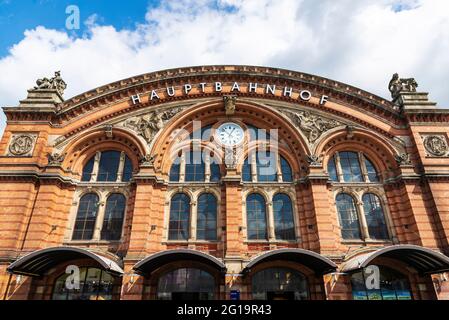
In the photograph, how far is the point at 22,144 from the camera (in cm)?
1908

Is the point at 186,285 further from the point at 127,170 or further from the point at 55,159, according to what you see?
the point at 55,159

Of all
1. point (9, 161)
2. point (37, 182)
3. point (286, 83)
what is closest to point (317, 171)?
point (286, 83)

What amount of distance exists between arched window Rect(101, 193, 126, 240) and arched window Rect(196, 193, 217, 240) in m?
4.76

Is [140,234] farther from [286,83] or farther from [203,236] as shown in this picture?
[286,83]

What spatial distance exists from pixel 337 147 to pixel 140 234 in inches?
560

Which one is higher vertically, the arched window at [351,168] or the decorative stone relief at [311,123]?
the decorative stone relief at [311,123]

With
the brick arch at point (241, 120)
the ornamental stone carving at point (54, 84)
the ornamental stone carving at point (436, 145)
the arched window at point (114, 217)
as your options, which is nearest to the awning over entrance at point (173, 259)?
the arched window at point (114, 217)

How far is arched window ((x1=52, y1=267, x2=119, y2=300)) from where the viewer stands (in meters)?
16.2

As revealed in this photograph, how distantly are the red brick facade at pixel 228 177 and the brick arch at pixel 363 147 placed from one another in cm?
7

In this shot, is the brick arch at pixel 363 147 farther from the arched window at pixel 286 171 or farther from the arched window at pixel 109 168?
the arched window at pixel 109 168

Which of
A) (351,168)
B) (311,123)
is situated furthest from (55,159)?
(351,168)

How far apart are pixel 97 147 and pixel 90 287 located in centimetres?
911

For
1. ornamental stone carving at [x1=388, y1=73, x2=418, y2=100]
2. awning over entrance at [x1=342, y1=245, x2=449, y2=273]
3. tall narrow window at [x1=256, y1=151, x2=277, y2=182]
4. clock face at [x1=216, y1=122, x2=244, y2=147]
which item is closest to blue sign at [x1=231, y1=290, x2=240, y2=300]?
awning over entrance at [x1=342, y1=245, x2=449, y2=273]

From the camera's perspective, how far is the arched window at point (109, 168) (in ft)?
64.6
